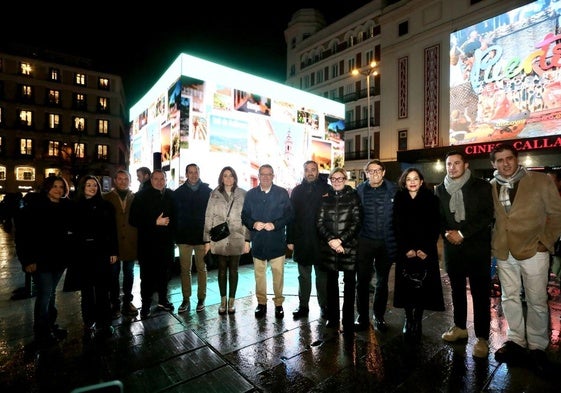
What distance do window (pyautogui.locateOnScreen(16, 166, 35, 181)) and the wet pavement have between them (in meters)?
42.7

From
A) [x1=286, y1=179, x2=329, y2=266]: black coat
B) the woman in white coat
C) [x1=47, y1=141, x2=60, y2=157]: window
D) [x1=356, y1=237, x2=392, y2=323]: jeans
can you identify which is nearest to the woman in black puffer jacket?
[x1=356, y1=237, x2=392, y2=323]: jeans

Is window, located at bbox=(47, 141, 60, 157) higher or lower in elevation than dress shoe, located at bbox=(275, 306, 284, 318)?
higher

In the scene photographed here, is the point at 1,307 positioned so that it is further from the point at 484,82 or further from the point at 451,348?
the point at 484,82

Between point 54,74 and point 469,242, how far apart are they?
51.0 m

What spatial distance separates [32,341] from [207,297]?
91.4 inches

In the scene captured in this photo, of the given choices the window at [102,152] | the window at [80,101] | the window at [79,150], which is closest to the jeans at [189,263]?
the window at [79,150]

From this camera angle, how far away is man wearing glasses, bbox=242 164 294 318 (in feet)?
14.8

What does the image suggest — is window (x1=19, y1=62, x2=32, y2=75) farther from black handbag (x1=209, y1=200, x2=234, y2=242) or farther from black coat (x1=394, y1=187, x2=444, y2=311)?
black coat (x1=394, y1=187, x2=444, y2=311)

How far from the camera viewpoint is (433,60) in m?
25.0

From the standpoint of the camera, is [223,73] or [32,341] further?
[223,73]

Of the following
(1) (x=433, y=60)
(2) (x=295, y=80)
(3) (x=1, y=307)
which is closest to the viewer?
(3) (x=1, y=307)

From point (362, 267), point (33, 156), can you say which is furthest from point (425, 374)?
point (33, 156)

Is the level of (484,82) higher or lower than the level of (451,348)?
higher

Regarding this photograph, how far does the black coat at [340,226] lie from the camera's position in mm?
3998
